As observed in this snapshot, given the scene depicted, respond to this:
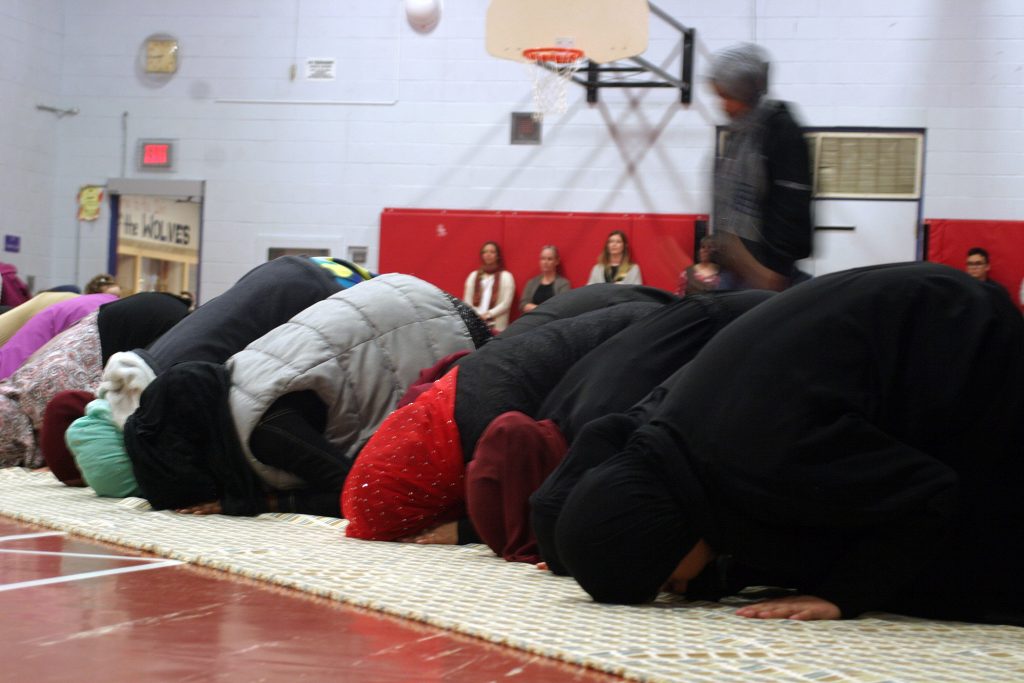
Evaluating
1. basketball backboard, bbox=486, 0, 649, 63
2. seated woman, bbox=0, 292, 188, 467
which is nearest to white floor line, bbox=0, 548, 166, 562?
seated woman, bbox=0, 292, 188, 467

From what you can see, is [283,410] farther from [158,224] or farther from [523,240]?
[158,224]

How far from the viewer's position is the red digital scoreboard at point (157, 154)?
10.5 metres

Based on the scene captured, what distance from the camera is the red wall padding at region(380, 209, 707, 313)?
9.23 metres

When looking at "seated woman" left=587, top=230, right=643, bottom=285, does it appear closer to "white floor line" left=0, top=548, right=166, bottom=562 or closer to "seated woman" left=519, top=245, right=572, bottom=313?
"seated woman" left=519, top=245, right=572, bottom=313

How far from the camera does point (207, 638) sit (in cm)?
185

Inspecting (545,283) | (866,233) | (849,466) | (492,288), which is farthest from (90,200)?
(849,466)

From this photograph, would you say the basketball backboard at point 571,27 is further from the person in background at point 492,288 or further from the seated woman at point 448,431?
the seated woman at point 448,431

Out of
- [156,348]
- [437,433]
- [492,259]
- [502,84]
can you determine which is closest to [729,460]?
[437,433]

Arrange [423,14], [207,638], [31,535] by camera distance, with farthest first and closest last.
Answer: [423,14]
[31,535]
[207,638]

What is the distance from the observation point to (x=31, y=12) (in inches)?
407

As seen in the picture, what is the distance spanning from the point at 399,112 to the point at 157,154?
2247mm

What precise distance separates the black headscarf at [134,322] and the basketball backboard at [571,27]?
12.3ft

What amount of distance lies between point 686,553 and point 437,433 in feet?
3.10

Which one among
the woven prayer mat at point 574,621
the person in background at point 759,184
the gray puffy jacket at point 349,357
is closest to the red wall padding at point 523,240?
the gray puffy jacket at point 349,357
